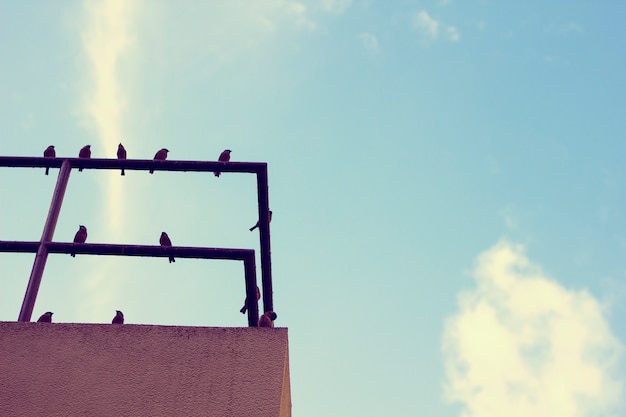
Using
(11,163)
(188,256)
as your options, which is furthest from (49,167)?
(188,256)

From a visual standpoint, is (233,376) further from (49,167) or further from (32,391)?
(49,167)

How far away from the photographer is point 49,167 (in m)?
4.79

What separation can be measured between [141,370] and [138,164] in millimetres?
1725

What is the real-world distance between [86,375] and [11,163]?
2.22m

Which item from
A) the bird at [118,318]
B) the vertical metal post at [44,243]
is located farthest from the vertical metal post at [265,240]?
the bird at [118,318]

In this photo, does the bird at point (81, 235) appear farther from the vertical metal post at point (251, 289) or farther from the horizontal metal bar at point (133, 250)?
the vertical metal post at point (251, 289)

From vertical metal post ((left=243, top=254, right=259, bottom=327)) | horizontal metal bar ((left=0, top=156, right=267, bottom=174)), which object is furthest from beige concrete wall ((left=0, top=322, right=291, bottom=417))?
horizontal metal bar ((left=0, top=156, right=267, bottom=174))

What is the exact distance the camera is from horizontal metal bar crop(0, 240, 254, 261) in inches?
165

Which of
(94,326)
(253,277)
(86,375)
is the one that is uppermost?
(253,277)

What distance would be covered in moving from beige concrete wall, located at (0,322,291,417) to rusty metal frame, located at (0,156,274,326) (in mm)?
554

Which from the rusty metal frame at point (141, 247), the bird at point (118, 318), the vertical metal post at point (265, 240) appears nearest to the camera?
the rusty metal frame at point (141, 247)

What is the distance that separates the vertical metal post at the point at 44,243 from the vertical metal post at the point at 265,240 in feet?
4.49

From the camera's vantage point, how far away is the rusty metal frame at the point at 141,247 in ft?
13.7

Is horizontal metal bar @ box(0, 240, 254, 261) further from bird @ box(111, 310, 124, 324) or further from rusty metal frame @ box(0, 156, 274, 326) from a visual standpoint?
bird @ box(111, 310, 124, 324)
